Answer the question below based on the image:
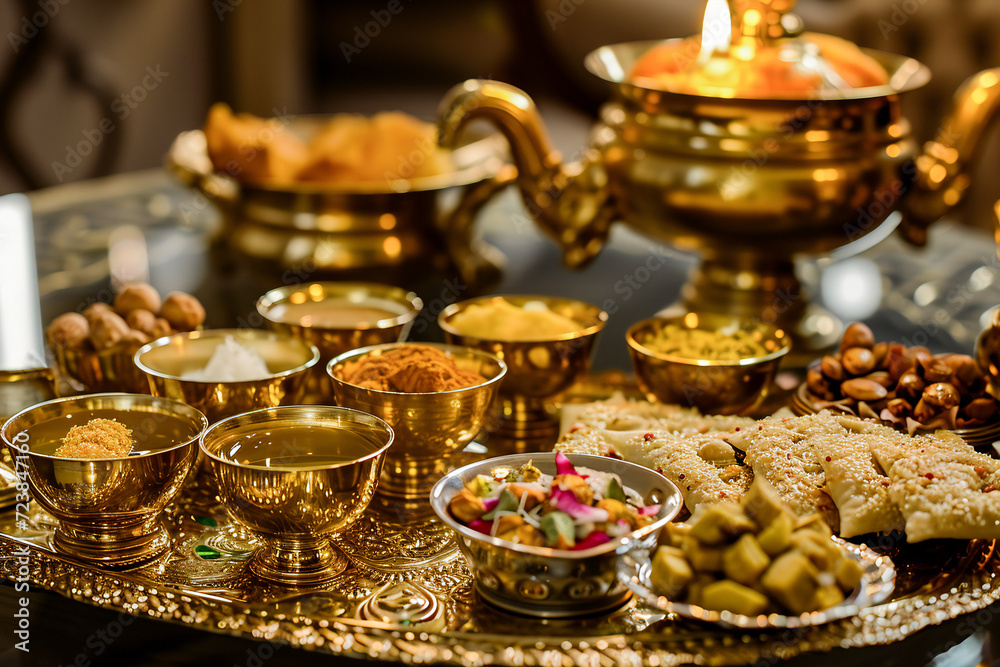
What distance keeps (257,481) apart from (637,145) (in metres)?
0.77

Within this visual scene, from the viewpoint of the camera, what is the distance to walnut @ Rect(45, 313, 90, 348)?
1.13 meters

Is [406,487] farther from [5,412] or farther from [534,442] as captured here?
[5,412]

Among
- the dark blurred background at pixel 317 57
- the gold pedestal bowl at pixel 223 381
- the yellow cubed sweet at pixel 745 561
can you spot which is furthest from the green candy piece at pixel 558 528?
the dark blurred background at pixel 317 57

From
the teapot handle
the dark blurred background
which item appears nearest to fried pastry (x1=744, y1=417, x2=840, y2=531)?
the teapot handle

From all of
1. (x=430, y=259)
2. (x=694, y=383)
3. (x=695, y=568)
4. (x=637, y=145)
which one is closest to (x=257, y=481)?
(x=695, y=568)

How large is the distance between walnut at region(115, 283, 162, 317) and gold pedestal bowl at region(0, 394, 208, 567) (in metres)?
0.28

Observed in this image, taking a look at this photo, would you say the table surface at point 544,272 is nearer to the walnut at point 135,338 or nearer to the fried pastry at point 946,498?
the walnut at point 135,338

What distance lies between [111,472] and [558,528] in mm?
369

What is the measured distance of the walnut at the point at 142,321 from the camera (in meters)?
1.15

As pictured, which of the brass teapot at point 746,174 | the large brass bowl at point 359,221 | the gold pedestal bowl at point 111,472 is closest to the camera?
the gold pedestal bowl at point 111,472

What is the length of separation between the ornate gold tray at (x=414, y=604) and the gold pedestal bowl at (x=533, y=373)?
247 mm

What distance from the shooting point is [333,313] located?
1.25m

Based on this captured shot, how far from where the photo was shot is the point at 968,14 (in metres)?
2.64

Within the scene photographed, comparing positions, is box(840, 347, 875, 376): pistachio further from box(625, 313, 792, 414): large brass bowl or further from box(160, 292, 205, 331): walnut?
box(160, 292, 205, 331): walnut
